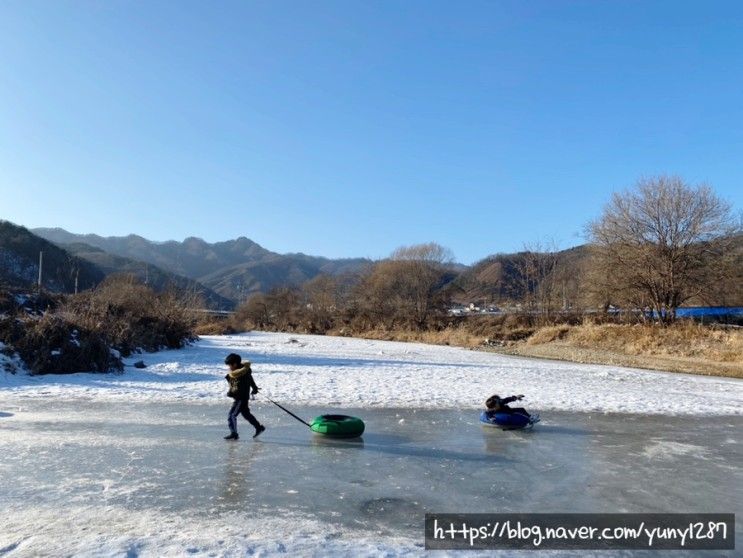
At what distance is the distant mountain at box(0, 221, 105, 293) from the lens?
84688 mm

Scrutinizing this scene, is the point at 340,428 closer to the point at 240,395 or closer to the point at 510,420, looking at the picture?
the point at 240,395

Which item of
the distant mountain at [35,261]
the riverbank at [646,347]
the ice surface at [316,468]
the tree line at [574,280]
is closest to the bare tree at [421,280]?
the tree line at [574,280]

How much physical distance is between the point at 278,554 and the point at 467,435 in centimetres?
584

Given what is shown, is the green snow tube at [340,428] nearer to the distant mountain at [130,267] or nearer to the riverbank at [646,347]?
the riverbank at [646,347]

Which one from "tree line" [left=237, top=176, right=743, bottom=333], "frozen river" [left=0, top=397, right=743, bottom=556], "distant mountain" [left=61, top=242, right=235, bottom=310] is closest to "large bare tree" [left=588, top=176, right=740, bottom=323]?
"tree line" [left=237, top=176, right=743, bottom=333]

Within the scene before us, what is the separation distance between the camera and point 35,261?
89.8m

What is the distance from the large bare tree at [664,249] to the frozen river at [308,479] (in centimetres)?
3004

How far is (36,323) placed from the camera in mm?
19047

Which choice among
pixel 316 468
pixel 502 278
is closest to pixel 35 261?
pixel 502 278

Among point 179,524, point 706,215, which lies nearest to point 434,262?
point 706,215

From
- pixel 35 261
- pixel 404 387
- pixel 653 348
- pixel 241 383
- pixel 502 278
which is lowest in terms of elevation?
pixel 404 387

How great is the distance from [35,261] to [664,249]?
89.3 m

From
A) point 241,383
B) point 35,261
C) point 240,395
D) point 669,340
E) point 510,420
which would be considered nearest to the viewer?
point 240,395

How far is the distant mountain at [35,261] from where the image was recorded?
3334 inches
